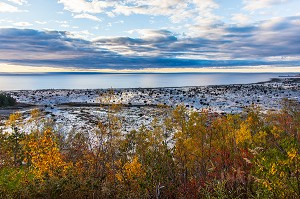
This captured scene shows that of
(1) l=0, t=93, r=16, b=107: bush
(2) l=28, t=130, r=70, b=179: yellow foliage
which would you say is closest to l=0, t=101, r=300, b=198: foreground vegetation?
(2) l=28, t=130, r=70, b=179: yellow foliage

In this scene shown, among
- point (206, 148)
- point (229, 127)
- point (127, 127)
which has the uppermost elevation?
point (229, 127)

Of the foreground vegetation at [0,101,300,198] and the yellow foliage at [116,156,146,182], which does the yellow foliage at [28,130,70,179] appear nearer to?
the foreground vegetation at [0,101,300,198]

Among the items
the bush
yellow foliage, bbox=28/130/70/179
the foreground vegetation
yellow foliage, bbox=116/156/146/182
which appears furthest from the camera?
the bush

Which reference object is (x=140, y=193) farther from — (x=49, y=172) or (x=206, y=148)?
(x=206, y=148)

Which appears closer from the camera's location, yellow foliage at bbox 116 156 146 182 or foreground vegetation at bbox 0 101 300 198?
foreground vegetation at bbox 0 101 300 198

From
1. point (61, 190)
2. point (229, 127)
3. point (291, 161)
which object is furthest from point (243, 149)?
point (61, 190)

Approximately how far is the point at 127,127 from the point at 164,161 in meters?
29.8

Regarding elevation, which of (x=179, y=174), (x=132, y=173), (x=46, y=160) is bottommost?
(x=179, y=174)

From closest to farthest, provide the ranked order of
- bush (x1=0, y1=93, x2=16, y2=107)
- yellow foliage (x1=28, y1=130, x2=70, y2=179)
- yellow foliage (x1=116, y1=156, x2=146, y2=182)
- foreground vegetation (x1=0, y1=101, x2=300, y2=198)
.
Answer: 1. foreground vegetation (x1=0, y1=101, x2=300, y2=198)
2. yellow foliage (x1=116, y1=156, x2=146, y2=182)
3. yellow foliage (x1=28, y1=130, x2=70, y2=179)
4. bush (x1=0, y1=93, x2=16, y2=107)

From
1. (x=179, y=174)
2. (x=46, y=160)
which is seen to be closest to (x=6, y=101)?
(x=46, y=160)

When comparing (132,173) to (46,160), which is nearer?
(132,173)

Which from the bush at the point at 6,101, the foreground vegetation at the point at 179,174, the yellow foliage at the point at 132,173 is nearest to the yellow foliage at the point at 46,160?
the foreground vegetation at the point at 179,174

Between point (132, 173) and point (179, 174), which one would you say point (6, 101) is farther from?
point (132, 173)

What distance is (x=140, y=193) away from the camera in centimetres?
1239
